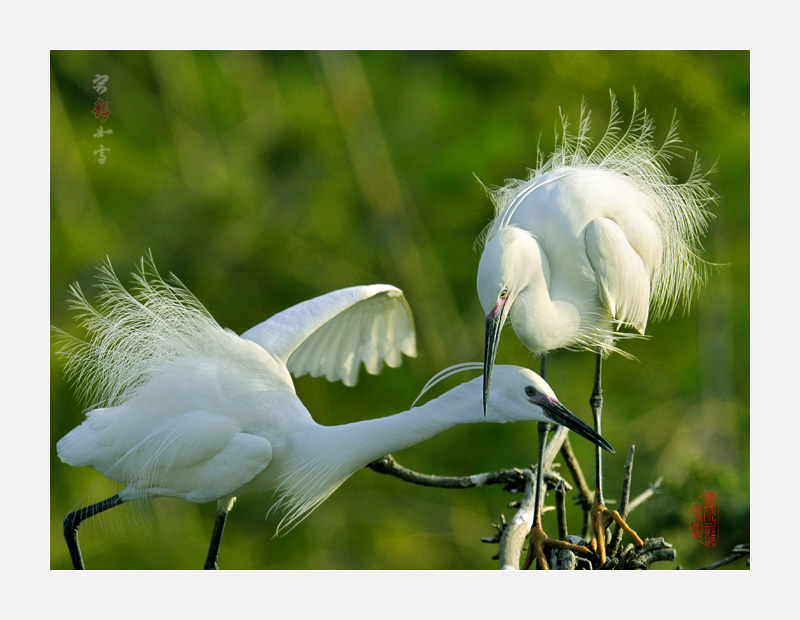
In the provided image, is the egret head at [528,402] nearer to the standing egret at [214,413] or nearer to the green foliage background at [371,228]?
the standing egret at [214,413]

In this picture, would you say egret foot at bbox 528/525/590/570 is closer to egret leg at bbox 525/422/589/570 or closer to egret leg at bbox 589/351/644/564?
egret leg at bbox 525/422/589/570

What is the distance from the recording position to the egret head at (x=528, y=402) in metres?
1.90

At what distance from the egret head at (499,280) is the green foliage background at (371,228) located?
1.12m

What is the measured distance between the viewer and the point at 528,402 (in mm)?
1920

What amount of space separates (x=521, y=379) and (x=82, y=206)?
2.67 metres

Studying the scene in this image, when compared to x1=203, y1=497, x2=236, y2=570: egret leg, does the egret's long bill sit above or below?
above

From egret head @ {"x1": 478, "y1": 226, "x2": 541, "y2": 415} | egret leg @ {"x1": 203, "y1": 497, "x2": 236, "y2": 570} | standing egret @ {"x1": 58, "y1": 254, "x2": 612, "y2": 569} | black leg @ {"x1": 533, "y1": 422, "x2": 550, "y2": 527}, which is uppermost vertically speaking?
egret head @ {"x1": 478, "y1": 226, "x2": 541, "y2": 415}

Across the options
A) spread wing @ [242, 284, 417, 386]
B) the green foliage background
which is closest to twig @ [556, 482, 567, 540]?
spread wing @ [242, 284, 417, 386]

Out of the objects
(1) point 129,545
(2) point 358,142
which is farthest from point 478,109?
(1) point 129,545

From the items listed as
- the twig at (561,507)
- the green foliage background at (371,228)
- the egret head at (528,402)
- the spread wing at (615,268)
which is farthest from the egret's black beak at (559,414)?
the green foliage background at (371,228)

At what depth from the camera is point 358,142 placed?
4996 mm

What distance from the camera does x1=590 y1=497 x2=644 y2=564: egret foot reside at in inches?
86.6
